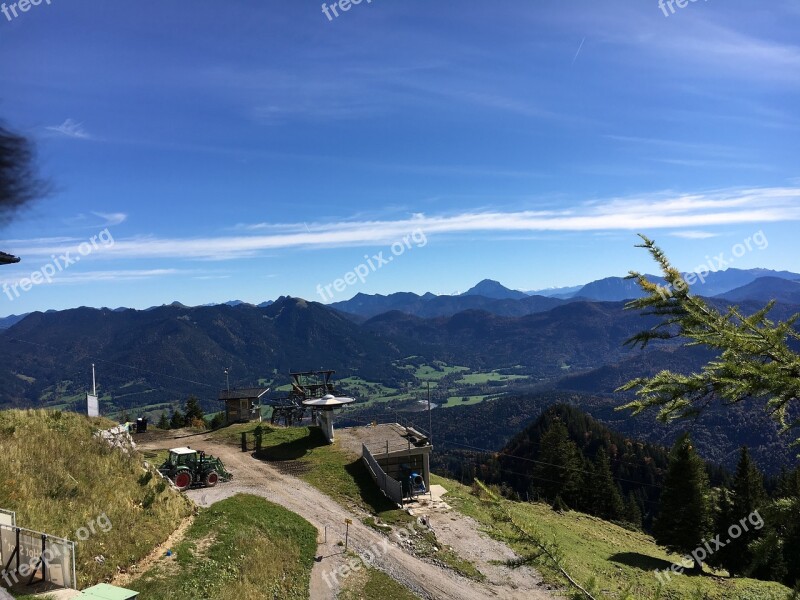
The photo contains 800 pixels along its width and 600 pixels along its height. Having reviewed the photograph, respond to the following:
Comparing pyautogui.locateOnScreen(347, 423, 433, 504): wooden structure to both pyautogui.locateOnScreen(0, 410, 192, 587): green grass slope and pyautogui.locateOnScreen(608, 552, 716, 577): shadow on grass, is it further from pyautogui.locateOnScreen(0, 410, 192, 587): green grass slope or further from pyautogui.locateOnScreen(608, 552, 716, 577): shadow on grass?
pyautogui.locateOnScreen(608, 552, 716, 577): shadow on grass

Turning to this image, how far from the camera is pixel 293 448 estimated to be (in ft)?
146

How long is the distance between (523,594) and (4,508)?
23.8m

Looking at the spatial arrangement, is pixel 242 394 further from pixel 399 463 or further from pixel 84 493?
pixel 84 493

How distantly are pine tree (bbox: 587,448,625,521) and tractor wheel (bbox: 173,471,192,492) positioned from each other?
53.2 metres

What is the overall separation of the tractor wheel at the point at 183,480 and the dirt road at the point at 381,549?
0.98 metres

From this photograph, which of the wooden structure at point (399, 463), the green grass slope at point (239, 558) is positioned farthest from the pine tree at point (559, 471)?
the green grass slope at point (239, 558)

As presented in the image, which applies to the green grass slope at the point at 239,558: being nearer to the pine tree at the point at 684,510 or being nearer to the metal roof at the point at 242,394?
the metal roof at the point at 242,394

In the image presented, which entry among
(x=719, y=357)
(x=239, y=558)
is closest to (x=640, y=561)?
(x=239, y=558)

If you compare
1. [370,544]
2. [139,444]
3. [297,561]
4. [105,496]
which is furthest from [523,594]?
[139,444]

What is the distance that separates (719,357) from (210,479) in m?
34.4

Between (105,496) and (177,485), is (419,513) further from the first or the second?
(105,496)

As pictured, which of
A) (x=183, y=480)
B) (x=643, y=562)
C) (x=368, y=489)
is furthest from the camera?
(x=643, y=562)

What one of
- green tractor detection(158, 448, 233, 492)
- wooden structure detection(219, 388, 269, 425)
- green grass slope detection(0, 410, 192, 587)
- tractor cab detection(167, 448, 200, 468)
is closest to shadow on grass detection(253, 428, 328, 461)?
green tractor detection(158, 448, 233, 492)

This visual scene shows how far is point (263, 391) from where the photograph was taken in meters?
56.4
